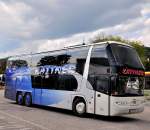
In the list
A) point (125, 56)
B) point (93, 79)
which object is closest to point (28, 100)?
point (93, 79)

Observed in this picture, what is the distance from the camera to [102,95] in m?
16.6

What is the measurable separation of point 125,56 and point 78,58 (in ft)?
8.78

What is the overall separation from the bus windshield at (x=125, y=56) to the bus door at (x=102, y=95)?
0.97 m

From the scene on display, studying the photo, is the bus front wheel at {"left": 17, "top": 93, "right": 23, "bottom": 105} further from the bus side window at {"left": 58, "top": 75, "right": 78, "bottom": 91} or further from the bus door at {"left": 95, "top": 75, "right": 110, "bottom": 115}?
the bus door at {"left": 95, "top": 75, "right": 110, "bottom": 115}

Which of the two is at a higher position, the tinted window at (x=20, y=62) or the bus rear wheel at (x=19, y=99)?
the tinted window at (x=20, y=62)

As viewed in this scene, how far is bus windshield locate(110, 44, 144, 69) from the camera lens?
1647 cm

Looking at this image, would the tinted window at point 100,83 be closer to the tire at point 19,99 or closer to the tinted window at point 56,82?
the tinted window at point 56,82

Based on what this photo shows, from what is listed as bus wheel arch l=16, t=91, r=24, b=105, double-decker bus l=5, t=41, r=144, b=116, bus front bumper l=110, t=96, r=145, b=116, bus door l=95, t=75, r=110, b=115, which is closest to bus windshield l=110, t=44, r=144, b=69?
double-decker bus l=5, t=41, r=144, b=116

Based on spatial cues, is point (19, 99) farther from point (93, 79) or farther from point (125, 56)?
point (125, 56)

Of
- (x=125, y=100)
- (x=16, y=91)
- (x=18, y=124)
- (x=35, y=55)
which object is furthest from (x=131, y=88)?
(x=16, y=91)

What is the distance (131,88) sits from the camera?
55.1ft

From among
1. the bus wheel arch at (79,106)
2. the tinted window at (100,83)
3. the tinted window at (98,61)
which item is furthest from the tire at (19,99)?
the tinted window at (98,61)

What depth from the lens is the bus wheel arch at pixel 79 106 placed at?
58.6 feet

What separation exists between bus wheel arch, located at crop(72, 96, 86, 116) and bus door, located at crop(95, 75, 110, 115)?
1086mm
